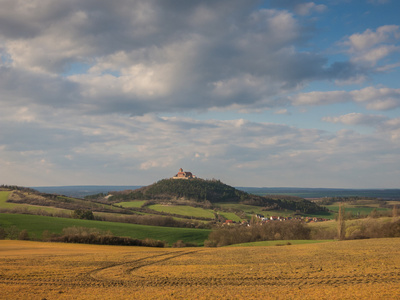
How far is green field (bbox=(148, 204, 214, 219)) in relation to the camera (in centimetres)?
12018

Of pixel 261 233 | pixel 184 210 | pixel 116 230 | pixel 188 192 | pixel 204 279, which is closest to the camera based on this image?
pixel 204 279

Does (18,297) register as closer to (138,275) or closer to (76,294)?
(76,294)

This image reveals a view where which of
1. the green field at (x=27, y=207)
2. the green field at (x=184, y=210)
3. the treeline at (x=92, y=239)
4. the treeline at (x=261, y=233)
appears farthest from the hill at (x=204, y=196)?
the treeline at (x=92, y=239)

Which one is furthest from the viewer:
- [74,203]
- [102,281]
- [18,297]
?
[74,203]

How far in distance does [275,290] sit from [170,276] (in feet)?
24.6

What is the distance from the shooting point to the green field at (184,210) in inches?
4732

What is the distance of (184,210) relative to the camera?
127438 mm

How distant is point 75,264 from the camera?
2653 cm

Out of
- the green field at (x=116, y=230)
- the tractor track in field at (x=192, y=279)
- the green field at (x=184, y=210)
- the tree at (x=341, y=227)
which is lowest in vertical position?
the green field at (x=184, y=210)

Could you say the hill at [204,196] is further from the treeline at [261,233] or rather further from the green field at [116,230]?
the treeline at [261,233]

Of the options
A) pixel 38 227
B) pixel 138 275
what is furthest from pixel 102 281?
pixel 38 227

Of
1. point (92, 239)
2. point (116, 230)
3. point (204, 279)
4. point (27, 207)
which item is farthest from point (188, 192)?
point (204, 279)

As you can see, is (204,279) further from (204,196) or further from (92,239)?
(204,196)

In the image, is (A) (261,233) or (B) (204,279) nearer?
(B) (204,279)
